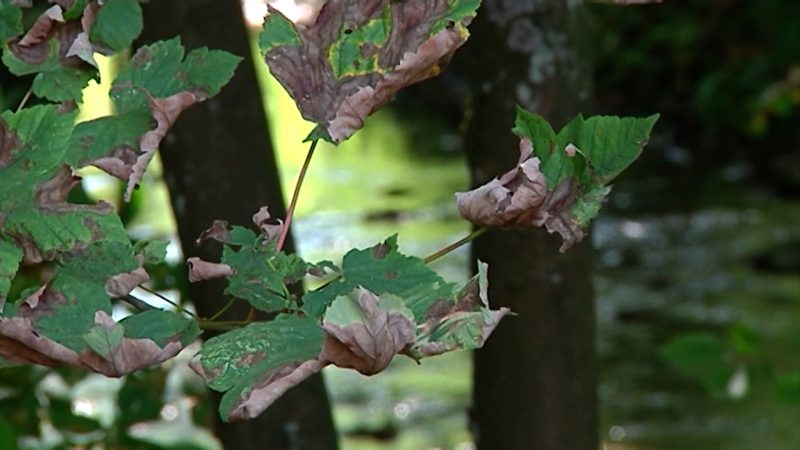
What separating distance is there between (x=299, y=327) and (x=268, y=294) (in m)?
0.06

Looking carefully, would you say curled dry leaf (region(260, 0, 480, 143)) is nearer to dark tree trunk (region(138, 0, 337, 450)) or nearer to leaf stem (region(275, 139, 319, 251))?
leaf stem (region(275, 139, 319, 251))

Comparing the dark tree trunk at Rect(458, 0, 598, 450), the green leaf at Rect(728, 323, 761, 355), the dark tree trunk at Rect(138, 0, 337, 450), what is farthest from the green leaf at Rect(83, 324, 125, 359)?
the green leaf at Rect(728, 323, 761, 355)

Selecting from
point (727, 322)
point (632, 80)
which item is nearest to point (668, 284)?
point (727, 322)

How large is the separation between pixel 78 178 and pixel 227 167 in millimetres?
732

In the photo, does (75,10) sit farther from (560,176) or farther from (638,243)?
(638,243)

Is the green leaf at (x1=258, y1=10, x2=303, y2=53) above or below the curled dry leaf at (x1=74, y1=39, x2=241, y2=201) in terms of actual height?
above

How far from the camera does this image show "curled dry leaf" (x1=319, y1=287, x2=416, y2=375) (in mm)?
589

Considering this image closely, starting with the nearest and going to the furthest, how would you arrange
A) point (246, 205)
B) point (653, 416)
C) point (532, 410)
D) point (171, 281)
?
point (246, 205) < point (532, 410) < point (171, 281) < point (653, 416)

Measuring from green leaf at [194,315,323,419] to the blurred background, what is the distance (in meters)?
0.84

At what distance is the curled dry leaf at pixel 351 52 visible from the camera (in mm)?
679

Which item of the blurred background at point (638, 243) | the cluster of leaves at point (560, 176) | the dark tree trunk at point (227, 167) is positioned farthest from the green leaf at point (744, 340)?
the cluster of leaves at point (560, 176)

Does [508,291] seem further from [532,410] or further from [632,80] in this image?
[632,80]

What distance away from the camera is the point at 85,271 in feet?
2.38

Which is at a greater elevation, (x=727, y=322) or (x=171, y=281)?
(x=171, y=281)
